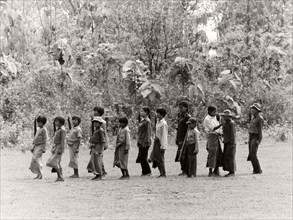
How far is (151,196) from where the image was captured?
30.0ft

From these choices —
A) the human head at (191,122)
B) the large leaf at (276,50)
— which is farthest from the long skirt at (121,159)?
the large leaf at (276,50)

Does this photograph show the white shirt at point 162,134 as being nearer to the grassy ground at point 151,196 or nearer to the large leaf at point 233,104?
the grassy ground at point 151,196

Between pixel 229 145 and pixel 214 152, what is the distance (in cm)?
37

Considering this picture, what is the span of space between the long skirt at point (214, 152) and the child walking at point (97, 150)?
7.35 ft

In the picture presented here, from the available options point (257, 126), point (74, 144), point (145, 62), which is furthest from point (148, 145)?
point (145, 62)

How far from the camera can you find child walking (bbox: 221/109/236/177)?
1189 centimetres

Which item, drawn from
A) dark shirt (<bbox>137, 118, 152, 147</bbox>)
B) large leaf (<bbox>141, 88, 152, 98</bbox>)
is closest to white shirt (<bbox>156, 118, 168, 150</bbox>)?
dark shirt (<bbox>137, 118, 152, 147</bbox>)

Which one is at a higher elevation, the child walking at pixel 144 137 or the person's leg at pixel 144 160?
the child walking at pixel 144 137

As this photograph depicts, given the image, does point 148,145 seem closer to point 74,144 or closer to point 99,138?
point 99,138

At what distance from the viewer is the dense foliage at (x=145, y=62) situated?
73.2ft

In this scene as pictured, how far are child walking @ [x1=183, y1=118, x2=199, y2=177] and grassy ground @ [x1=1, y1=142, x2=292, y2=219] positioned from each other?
231mm

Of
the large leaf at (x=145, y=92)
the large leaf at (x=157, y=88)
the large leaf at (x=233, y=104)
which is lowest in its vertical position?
the large leaf at (x=233, y=104)

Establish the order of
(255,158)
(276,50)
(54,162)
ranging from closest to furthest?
1. (54,162)
2. (255,158)
3. (276,50)

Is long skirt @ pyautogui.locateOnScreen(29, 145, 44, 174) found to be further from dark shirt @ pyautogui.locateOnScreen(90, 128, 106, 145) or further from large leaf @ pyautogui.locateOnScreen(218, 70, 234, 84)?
large leaf @ pyautogui.locateOnScreen(218, 70, 234, 84)
